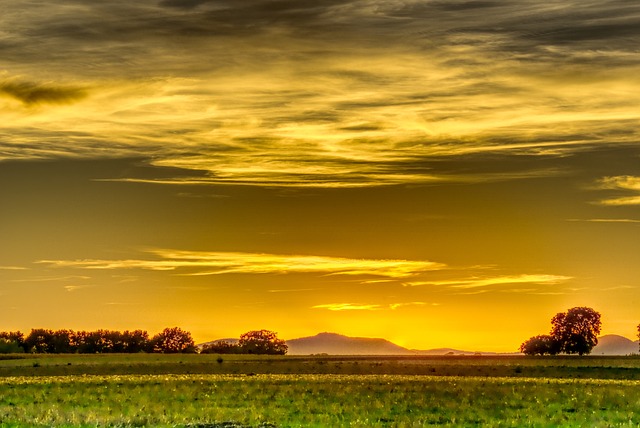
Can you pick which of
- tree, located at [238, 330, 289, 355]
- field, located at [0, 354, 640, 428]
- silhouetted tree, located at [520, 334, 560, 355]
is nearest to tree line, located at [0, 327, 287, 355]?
tree, located at [238, 330, 289, 355]

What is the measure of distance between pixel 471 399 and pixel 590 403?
648 cm

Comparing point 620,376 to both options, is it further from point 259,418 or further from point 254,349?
point 254,349

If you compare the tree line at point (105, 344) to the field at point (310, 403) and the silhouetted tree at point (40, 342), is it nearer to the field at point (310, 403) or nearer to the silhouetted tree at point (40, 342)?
the silhouetted tree at point (40, 342)

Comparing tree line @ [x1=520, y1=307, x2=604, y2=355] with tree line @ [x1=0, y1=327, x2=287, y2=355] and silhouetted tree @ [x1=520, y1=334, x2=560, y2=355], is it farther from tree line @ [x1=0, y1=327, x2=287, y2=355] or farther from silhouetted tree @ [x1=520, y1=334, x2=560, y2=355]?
tree line @ [x1=0, y1=327, x2=287, y2=355]

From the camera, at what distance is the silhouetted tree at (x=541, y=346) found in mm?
182750

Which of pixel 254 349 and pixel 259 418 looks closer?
pixel 259 418

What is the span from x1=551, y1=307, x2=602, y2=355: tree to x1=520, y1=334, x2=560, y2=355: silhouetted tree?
4.35 feet

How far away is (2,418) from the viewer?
4575 centimetres

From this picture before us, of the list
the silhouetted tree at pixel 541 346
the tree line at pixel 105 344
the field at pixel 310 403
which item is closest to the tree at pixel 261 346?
the tree line at pixel 105 344

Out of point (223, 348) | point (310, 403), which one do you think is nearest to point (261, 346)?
point (223, 348)

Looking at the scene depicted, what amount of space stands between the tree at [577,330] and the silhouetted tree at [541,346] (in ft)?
4.35

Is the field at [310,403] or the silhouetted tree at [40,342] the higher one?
the silhouetted tree at [40,342]

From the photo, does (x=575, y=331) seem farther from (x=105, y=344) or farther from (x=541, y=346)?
(x=105, y=344)

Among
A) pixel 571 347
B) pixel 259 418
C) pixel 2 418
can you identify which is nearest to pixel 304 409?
pixel 259 418
